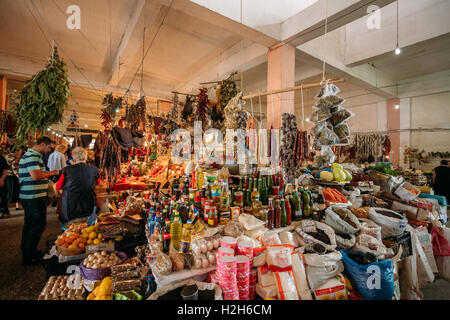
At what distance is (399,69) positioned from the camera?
25.6 feet

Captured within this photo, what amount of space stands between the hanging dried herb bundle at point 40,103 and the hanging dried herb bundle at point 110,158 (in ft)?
3.68

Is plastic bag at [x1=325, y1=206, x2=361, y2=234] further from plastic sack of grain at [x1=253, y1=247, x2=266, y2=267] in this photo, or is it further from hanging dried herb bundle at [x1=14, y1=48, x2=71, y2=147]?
hanging dried herb bundle at [x1=14, y1=48, x2=71, y2=147]

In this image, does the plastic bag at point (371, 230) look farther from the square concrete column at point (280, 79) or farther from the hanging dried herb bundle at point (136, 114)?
the hanging dried herb bundle at point (136, 114)

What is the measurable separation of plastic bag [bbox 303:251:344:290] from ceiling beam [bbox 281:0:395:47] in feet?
12.4

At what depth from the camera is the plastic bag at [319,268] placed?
2.04 meters

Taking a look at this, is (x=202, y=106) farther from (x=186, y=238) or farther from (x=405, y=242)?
(x=405, y=242)

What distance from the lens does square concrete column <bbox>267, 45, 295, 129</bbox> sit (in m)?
4.40

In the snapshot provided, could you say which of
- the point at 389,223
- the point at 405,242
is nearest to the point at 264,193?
the point at 389,223

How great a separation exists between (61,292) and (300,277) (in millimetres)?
2487

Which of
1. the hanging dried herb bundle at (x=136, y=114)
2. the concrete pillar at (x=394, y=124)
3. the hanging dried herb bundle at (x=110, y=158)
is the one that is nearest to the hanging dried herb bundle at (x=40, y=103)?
the hanging dried herb bundle at (x=110, y=158)

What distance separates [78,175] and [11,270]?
69.3 inches

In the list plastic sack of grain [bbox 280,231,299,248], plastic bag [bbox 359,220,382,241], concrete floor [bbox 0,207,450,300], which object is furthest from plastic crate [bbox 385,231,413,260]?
plastic sack of grain [bbox 280,231,299,248]

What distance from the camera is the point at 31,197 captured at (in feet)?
11.5
